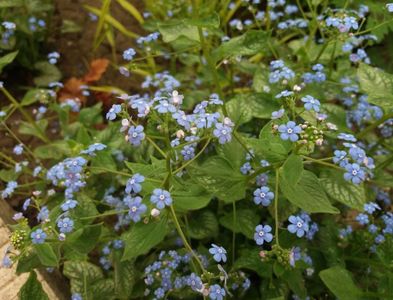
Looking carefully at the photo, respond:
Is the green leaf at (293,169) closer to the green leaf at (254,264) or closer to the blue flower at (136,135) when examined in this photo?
the blue flower at (136,135)

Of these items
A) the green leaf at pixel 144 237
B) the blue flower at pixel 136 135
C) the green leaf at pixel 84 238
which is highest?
the blue flower at pixel 136 135

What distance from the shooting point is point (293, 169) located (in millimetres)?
1882

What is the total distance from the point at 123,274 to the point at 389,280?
1336 mm

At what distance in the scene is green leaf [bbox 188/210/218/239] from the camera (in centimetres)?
266

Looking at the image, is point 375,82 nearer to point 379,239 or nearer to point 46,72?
point 379,239

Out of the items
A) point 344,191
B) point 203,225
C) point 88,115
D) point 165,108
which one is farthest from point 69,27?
point 344,191

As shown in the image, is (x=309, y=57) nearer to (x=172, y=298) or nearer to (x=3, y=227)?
(x=172, y=298)

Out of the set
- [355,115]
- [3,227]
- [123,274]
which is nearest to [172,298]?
[123,274]

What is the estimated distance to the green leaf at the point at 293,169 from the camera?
1.86m

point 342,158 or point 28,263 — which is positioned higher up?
point 342,158

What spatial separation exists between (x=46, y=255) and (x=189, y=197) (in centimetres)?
68

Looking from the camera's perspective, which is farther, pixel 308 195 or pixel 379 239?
pixel 379 239

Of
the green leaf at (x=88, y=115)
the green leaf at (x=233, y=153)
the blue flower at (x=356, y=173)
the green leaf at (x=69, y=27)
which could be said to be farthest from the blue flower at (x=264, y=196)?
the green leaf at (x=69, y=27)

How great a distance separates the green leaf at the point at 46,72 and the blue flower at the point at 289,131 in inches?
106
